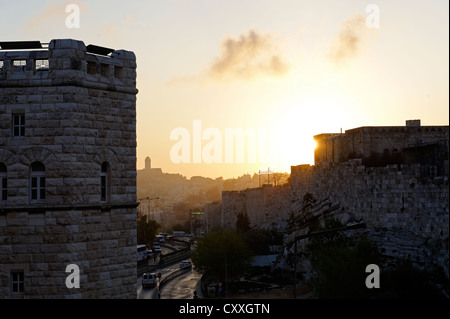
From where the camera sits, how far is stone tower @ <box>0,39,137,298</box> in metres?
16.8

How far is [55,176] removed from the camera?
55.4 feet

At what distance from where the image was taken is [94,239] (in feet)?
56.7

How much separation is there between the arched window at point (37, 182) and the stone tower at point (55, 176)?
0.03 metres

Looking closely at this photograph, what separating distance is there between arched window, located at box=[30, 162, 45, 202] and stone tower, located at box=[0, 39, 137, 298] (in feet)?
0.10

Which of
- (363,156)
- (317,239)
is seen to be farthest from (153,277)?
(363,156)

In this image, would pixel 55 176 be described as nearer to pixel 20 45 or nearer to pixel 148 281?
pixel 20 45

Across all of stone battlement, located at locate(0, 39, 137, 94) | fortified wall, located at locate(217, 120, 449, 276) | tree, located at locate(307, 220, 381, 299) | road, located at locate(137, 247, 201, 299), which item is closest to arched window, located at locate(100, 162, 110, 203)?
stone battlement, located at locate(0, 39, 137, 94)

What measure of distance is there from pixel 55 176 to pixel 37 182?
24.8 inches

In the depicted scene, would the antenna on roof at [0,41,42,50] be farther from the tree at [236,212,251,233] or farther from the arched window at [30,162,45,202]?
the tree at [236,212,251,233]

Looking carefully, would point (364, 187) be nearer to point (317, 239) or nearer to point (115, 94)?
point (317, 239)

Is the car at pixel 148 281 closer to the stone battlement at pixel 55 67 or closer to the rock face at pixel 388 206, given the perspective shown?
the rock face at pixel 388 206

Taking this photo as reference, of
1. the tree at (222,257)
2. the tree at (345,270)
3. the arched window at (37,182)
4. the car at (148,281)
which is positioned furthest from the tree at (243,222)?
the arched window at (37,182)

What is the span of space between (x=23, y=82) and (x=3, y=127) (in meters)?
1.47

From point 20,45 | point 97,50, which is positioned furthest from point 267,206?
point 20,45
